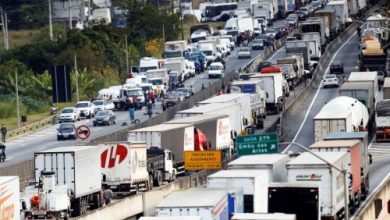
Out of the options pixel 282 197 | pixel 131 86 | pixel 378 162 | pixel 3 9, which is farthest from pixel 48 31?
pixel 282 197

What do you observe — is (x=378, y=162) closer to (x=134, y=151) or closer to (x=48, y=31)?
(x=134, y=151)

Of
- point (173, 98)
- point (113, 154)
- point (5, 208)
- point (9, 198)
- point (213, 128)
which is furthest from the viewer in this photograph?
point (173, 98)

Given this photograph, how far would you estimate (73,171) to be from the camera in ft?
202

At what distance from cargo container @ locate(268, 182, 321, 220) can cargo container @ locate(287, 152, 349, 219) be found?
1606mm

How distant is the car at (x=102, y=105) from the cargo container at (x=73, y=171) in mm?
48074

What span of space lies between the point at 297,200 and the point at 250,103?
41.2 metres

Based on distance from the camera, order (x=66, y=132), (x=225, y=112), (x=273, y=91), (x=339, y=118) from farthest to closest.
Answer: (x=273, y=91), (x=66, y=132), (x=225, y=112), (x=339, y=118)

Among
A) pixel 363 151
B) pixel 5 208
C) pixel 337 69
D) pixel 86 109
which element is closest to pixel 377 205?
pixel 363 151

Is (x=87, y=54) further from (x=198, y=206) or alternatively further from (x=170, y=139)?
(x=198, y=206)

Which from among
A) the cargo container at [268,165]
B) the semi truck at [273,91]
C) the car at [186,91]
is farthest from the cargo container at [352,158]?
the car at [186,91]

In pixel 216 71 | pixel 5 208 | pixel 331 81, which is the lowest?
pixel 216 71

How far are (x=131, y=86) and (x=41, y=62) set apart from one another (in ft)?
91.6

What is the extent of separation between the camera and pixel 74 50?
144 m

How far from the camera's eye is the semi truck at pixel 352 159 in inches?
2483
